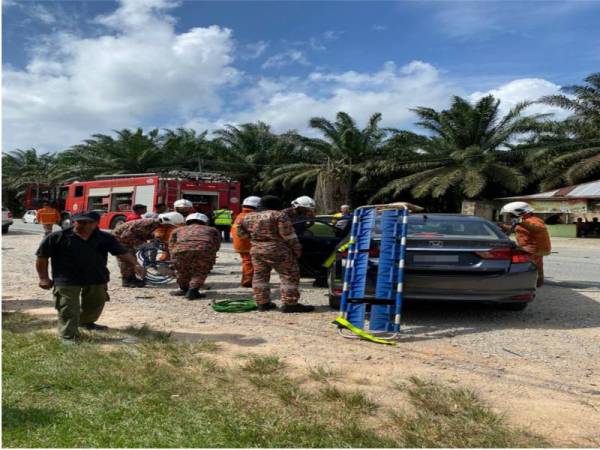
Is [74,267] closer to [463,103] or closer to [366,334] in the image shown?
[366,334]

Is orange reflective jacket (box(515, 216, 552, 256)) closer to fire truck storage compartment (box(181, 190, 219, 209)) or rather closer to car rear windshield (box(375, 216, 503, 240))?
car rear windshield (box(375, 216, 503, 240))

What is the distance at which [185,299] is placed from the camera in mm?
8062

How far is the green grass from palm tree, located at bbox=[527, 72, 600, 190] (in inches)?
1012

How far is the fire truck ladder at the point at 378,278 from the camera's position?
5.78 metres

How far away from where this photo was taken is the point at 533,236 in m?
8.03

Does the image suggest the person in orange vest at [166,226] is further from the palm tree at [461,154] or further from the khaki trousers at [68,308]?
the palm tree at [461,154]

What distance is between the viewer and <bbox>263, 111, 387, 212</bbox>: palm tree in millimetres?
31172

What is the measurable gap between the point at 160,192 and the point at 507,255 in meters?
15.8

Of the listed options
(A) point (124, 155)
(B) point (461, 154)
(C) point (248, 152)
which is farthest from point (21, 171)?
(B) point (461, 154)

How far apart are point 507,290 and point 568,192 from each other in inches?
909

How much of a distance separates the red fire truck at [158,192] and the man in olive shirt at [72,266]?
14.1m

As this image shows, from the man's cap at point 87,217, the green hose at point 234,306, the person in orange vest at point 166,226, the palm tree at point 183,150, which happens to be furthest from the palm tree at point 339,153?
the man's cap at point 87,217

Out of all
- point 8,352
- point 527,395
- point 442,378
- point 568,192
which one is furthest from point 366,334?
point 568,192

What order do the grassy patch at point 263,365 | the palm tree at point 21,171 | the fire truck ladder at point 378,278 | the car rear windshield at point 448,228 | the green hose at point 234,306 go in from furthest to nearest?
the palm tree at point 21,171, the green hose at point 234,306, the car rear windshield at point 448,228, the fire truck ladder at point 378,278, the grassy patch at point 263,365
